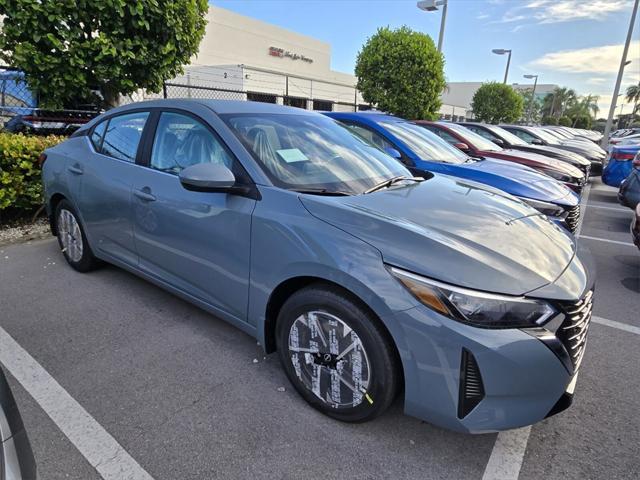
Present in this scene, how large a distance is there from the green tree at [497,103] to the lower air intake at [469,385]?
75.3 feet

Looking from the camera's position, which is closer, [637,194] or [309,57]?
[637,194]

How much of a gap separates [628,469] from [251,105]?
9.88ft

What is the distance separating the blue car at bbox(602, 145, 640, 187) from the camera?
822 centimetres

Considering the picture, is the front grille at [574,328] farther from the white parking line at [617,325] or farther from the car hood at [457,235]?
the white parking line at [617,325]

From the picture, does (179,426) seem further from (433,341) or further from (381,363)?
(433,341)

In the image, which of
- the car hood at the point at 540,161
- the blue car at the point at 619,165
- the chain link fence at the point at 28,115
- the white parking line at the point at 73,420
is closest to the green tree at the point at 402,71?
the blue car at the point at 619,165

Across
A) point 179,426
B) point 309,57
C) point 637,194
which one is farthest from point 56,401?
point 309,57

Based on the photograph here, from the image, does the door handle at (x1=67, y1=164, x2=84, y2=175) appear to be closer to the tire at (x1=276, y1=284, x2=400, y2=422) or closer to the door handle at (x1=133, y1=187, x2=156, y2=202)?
the door handle at (x1=133, y1=187, x2=156, y2=202)

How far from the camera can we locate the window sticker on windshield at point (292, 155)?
259 cm

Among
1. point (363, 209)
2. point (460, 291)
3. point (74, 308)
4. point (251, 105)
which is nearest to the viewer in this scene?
point (460, 291)

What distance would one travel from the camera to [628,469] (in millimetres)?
1940

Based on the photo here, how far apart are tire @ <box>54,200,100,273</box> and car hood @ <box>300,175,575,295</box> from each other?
261cm

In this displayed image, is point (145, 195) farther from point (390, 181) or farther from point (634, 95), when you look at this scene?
point (634, 95)

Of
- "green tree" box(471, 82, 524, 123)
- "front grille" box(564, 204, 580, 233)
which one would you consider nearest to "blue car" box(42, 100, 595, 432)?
"front grille" box(564, 204, 580, 233)
